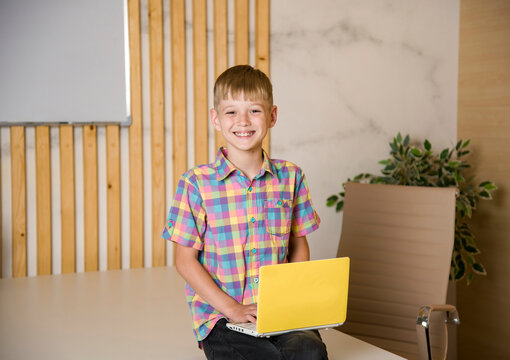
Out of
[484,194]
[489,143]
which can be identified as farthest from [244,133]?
[489,143]

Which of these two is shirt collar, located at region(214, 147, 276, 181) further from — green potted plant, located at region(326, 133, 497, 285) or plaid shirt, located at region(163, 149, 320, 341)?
green potted plant, located at region(326, 133, 497, 285)

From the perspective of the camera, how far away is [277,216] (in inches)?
66.8

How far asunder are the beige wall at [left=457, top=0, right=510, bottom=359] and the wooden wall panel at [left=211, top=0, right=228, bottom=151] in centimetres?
135

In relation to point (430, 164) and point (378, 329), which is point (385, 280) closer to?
point (378, 329)

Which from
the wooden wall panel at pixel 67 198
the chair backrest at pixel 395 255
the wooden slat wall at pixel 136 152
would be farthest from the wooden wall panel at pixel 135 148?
the chair backrest at pixel 395 255

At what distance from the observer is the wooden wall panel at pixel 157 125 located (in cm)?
274

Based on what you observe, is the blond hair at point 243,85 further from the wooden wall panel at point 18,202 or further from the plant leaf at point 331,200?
the plant leaf at point 331,200

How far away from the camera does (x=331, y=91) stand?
10.3 ft

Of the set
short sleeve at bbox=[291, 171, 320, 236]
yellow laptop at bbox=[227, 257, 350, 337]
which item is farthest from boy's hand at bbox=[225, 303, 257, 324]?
short sleeve at bbox=[291, 171, 320, 236]

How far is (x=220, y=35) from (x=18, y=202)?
1126 mm

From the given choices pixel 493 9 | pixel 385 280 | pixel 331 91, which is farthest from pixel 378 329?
pixel 493 9

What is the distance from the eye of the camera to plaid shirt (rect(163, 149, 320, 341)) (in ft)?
5.39

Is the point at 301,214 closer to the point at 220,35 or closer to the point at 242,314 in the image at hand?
the point at 242,314

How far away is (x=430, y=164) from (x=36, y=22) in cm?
190
